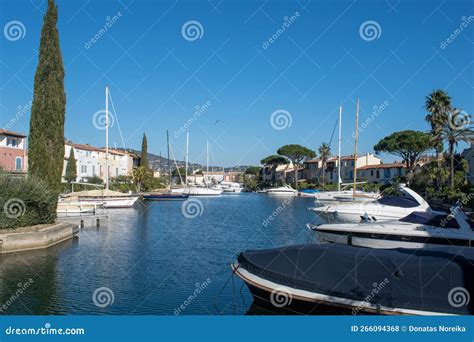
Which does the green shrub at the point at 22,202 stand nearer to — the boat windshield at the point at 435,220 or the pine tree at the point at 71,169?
the boat windshield at the point at 435,220

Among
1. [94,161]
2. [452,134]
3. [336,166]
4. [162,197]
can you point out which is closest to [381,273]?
[452,134]

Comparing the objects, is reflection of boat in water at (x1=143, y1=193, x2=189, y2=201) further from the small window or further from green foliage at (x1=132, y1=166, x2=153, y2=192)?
the small window

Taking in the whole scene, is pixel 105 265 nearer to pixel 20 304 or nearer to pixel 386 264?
pixel 20 304

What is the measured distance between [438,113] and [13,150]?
5048 centimetres

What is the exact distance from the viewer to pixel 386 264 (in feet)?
38.4

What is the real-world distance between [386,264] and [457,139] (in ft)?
136

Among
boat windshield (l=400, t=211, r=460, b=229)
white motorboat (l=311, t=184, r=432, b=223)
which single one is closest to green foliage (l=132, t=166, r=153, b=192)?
white motorboat (l=311, t=184, r=432, b=223)

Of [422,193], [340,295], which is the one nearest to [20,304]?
[340,295]

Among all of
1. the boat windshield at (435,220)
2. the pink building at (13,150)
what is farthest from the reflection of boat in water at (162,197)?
the boat windshield at (435,220)

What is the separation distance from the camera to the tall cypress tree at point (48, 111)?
27000mm

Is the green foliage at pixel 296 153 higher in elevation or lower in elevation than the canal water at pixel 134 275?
higher

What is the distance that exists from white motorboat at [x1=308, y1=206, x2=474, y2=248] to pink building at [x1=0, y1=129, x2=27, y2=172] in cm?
4315

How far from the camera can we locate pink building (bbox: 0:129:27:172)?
170ft

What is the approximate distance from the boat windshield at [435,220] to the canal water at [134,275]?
339 inches
